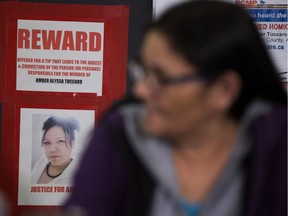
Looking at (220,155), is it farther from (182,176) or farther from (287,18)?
(287,18)

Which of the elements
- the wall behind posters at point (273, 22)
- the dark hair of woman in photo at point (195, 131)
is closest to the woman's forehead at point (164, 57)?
the dark hair of woman in photo at point (195, 131)

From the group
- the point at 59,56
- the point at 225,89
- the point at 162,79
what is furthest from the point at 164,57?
the point at 59,56

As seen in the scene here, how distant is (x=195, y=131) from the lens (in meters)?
1.00

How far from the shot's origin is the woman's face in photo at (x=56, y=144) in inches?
76.2

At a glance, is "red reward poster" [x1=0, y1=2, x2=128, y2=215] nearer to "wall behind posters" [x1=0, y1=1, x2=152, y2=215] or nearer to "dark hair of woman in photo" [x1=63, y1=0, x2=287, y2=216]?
"wall behind posters" [x1=0, y1=1, x2=152, y2=215]

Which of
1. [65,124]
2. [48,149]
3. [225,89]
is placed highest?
[225,89]

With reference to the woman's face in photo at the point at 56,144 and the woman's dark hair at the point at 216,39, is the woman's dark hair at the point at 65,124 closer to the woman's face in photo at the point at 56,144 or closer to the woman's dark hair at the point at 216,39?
the woman's face in photo at the point at 56,144

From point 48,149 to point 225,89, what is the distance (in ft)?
3.67

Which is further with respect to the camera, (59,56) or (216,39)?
(59,56)

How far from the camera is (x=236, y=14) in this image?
3.14ft

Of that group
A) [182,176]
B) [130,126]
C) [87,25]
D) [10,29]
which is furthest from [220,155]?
A: [10,29]

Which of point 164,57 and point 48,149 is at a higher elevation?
point 164,57

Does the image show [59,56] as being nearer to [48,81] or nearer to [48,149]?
[48,81]

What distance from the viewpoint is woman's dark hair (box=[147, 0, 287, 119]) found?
3.00 ft
